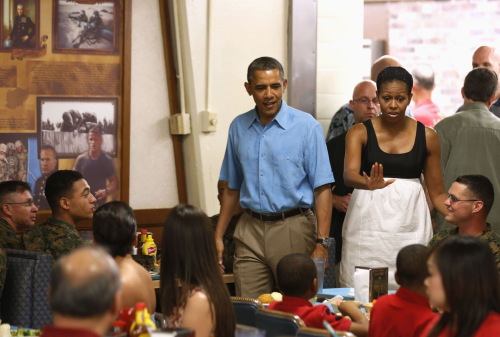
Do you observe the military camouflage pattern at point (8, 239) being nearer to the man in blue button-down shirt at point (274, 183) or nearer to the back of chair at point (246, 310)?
the man in blue button-down shirt at point (274, 183)

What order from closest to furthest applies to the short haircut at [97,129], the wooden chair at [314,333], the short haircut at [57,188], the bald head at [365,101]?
the wooden chair at [314,333]
the short haircut at [57,188]
the bald head at [365,101]
the short haircut at [97,129]

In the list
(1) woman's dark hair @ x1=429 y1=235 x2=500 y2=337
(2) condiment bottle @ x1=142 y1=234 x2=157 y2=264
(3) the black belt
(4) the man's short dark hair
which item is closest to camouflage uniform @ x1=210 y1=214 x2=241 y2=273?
(2) condiment bottle @ x1=142 y1=234 x2=157 y2=264

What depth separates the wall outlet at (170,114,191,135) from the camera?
6000 millimetres

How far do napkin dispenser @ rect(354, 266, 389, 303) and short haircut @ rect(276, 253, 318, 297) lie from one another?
1.57 feet

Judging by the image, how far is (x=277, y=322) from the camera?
3.12 m

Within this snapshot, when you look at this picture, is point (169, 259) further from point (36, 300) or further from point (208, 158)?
point (208, 158)

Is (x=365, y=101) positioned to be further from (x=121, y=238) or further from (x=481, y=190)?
(x=121, y=238)

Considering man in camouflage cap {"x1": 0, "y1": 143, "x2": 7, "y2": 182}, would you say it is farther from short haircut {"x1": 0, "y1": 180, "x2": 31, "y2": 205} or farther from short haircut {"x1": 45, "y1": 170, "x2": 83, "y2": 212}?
short haircut {"x1": 45, "y1": 170, "x2": 83, "y2": 212}

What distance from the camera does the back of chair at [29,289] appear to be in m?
4.35

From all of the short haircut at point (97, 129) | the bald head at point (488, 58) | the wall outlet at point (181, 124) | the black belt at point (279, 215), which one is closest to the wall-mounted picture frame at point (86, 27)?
the short haircut at point (97, 129)

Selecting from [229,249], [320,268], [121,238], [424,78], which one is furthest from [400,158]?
[424,78]

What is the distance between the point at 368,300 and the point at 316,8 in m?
3.06

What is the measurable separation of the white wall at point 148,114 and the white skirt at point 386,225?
2069 mm

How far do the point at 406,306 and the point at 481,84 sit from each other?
262cm
